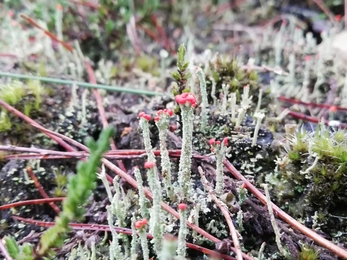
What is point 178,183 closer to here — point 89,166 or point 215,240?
point 215,240

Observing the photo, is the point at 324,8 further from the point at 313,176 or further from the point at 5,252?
the point at 5,252

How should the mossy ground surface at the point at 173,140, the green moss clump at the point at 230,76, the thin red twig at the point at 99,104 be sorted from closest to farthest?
the mossy ground surface at the point at 173,140 → the thin red twig at the point at 99,104 → the green moss clump at the point at 230,76

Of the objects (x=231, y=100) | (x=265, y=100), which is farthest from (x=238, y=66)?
(x=231, y=100)

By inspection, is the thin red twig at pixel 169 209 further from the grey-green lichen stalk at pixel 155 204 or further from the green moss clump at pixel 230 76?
the green moss clump at pixel 230 76

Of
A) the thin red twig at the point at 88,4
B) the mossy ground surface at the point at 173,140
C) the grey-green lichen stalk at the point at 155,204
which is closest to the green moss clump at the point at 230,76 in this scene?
the mossy ground surface at the point at 173,140

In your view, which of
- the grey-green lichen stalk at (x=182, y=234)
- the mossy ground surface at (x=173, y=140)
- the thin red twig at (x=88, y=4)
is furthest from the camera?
the thin red twig at (x=88, y=4)

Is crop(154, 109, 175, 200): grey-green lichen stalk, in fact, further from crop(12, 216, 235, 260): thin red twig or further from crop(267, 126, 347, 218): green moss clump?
crop(267, 126, 347, 218): green moss clump

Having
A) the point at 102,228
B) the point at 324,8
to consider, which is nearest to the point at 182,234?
the point at 102,228

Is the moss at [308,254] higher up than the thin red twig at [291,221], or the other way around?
the thin red twig at [291,221]
